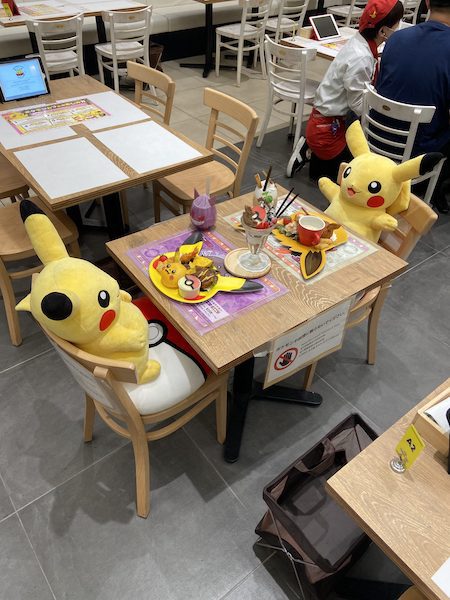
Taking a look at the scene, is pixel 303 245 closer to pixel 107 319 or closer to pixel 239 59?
pixel 107 319

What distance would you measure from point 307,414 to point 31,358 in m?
1.27

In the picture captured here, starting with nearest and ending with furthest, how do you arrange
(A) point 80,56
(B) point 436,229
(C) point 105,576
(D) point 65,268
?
1. (D) point 65,268
2. (C) point 105,576
3. (B) point 436,229
4. (A) point 80,56

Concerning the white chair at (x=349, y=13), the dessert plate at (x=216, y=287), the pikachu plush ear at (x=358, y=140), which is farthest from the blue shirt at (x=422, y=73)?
the white chair at (x=349, y=13)

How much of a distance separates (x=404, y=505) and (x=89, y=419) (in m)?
1.15

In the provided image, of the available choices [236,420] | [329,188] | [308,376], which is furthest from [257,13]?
[236,420]

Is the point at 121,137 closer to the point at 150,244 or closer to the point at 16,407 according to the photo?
the point at 150,244

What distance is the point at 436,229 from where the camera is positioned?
117 inches

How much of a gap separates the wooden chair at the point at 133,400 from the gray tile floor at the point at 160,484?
112 millimetres

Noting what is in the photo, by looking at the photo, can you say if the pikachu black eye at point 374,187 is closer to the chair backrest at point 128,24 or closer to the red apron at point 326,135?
the red apron at point 326,135

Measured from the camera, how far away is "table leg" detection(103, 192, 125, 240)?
7.29 feet

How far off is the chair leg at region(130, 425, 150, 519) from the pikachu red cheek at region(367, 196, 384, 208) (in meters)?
1.13

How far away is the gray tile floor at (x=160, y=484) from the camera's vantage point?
138cm

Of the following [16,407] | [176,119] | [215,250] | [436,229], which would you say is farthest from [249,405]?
[176,119]

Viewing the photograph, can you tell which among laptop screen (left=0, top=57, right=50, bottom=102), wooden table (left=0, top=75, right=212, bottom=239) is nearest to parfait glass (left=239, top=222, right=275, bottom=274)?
wooden table (left=0, top=75, right=212, bottom=239)
